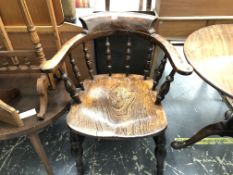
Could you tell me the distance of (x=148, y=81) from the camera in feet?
4.03

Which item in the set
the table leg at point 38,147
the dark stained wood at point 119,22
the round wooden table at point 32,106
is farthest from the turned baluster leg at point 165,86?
the table leg at point 38,147

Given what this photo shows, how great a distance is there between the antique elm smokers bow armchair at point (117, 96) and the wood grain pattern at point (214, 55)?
0.28 ft

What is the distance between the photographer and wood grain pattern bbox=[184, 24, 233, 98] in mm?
832

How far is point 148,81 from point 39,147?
28.5 inches

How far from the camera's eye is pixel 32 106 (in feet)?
3.75

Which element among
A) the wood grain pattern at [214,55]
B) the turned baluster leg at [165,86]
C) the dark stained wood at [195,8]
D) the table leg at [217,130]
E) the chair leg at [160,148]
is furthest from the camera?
the dark stained wood at [195,8]

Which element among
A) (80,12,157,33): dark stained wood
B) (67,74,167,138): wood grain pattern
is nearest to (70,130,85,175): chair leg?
(67,74,167,138): wood grain pattern

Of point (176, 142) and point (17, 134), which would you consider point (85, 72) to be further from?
point (176, 142)

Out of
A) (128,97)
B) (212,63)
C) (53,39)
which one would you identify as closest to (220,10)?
(212,63)

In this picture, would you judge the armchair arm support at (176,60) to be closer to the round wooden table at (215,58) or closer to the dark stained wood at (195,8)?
the round wooden table at (215,58)

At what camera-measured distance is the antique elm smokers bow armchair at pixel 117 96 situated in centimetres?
95

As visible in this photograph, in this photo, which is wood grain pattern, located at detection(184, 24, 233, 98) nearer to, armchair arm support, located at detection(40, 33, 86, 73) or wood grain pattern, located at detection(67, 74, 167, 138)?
wood grain pattern, located at detection(67, 74, 167, 138)

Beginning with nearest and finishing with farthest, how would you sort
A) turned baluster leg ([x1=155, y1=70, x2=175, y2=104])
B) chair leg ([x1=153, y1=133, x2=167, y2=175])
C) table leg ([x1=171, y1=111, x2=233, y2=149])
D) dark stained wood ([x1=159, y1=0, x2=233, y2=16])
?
turned baluster leg ([x1=155, y1=70, x2=175, y2=104])
chair leg ([x1=153, y1=133, x2=167, y2=175])
table leg ([x1=171, y1=111, x2=233, y2=149])
dark stained wood ([x1=159, y1=0, x2=233, y2=16])

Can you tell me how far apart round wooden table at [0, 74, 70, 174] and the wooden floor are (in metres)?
0.21
